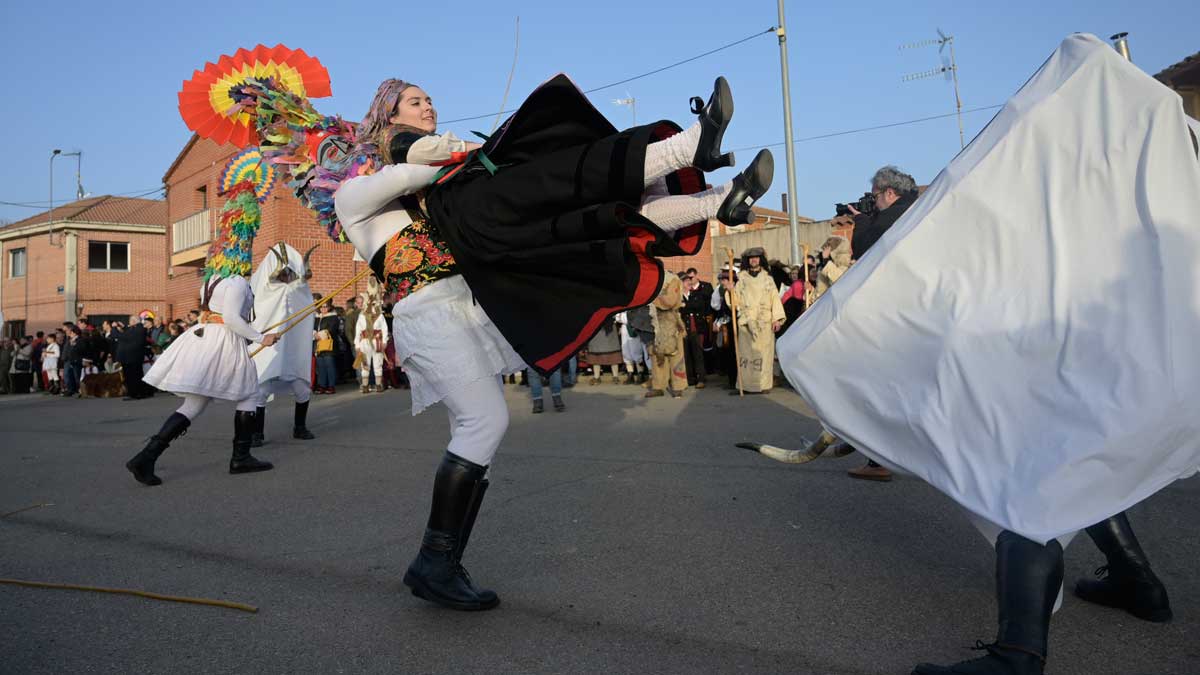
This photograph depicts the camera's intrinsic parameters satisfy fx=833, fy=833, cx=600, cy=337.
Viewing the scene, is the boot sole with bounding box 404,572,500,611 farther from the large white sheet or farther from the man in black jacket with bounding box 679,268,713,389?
the man in black jacket with bounding box 679,268,713,389

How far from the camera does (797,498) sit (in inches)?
192

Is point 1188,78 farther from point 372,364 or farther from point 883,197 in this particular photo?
point 372,364

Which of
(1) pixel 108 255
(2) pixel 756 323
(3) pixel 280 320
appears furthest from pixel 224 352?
(1) pixel 108 255

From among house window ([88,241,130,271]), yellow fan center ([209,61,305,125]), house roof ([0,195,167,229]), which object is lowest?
yellow fan center ([209,61,305,125])

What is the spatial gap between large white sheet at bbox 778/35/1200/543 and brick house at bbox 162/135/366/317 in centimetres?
1932

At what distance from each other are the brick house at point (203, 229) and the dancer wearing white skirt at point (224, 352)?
1390 centimetres

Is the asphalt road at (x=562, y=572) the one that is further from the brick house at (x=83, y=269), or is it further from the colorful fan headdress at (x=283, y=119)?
the brick house at (x=83, y=269)

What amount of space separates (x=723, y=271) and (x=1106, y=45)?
1149cm

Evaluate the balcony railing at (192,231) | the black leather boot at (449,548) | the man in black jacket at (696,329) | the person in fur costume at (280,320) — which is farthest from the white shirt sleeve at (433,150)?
the balcony railing at (192,231)

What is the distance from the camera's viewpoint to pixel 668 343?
1195 cm

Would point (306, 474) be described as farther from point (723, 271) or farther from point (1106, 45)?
point (723, 271)

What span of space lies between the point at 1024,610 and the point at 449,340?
213cm

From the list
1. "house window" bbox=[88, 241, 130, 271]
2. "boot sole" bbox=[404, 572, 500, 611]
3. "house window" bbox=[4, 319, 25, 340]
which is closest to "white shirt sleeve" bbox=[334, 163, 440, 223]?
"boot sole" bbox=[404, 572, 500, 611]

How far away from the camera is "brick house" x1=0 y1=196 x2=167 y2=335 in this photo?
35500mm
